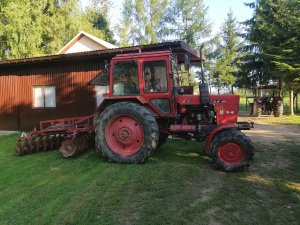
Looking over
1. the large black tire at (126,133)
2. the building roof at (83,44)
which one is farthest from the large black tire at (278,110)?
the large black tire at (126,133)

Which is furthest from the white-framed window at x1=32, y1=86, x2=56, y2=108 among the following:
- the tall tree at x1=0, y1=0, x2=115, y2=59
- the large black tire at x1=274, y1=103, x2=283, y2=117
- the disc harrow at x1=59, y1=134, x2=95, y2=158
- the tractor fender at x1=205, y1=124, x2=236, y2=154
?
the large black tire at x1=274, y1=103, x2=283, y2=117

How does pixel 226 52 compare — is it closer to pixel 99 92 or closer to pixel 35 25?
pixel 35 25

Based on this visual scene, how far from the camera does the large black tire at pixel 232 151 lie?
6.44m

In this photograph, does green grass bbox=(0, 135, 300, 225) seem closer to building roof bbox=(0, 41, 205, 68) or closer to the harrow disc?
the harrow disc

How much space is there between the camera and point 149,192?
17.7 ft

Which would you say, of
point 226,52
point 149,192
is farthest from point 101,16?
point 149,192

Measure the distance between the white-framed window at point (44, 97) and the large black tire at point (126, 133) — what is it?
7168 mm

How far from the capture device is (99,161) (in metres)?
7.70

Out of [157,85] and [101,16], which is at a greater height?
[101,16]

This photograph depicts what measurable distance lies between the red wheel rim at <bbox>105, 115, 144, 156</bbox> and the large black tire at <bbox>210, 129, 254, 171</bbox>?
1.68 m

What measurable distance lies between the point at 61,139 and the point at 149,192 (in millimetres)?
4737

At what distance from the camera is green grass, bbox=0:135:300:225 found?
4477 millimetres

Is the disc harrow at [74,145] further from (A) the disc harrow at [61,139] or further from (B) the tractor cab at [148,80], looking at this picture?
(B) the tractor cab at [148,80]

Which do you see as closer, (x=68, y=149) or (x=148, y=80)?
(x=148, y=80)
